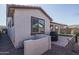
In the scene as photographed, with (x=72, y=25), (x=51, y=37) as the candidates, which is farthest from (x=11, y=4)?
(x=72, y=25)

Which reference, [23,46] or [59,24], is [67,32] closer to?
[59,24]

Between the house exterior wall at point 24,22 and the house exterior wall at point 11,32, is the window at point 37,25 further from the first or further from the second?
the house exterior wall at point 11,32

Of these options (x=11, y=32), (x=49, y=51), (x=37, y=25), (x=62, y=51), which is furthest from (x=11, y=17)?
(x=62, y=51)

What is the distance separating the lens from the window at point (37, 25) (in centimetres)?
455

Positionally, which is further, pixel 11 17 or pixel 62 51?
pixel 11 17

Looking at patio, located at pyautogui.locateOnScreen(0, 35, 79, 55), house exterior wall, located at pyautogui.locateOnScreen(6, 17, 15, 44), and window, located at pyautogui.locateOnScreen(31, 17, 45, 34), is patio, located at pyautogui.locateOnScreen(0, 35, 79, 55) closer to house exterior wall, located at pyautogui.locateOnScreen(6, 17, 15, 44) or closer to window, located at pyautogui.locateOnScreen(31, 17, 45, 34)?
house exterior wall, located at pyautogui.locateOnScreen(6, 17, 15, 44)

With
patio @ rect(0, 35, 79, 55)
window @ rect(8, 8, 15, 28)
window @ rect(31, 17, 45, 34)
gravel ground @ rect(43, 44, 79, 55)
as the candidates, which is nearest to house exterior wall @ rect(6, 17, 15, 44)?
window @ rect(8, 8, 15, 28)

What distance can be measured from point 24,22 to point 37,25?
324mm

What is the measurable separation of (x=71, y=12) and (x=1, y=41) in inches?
67.0

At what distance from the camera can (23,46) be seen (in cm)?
436

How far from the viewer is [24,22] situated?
4.47 metres

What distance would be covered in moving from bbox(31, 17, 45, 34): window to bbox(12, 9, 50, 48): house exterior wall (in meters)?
0.07

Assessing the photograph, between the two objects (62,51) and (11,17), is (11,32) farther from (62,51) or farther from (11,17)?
(62,51)

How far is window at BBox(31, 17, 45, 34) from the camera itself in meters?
4.55
